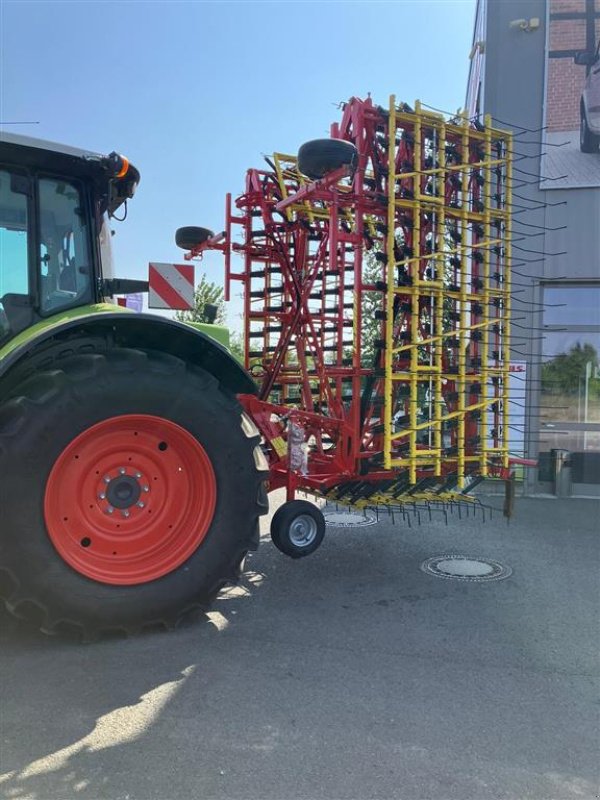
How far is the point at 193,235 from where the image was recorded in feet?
18.9

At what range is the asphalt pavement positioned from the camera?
86.5 inches

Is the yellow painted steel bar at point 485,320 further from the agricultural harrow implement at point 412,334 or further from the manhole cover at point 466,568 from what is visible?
the manhole cover at point 466,568

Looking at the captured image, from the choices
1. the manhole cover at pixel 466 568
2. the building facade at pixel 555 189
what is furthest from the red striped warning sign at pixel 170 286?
the building facade at pixel 555 189

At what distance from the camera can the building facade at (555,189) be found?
7.67m

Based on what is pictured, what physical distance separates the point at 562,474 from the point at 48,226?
6.89 m

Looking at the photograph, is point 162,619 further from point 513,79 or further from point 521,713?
point 513,79

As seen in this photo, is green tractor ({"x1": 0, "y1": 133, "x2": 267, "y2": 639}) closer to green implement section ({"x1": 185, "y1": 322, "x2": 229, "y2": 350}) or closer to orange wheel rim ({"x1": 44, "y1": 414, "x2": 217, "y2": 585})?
orange wheel rim ({"x1": 44, "y1": 414, "x2": 217, "y2": 585})

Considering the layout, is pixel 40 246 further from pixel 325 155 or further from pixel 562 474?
pixel 562 474

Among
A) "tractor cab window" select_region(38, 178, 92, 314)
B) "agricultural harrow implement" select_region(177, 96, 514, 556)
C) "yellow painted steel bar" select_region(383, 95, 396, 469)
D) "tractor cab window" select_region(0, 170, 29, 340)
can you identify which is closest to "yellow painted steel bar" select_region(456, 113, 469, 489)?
"agricultural harrow implement" select_region(177, 96, 514, 556)

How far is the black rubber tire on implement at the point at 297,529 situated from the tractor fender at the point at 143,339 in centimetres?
→ 89

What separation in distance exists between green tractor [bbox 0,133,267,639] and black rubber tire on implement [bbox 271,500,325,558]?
65cm

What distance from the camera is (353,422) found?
4.55 m

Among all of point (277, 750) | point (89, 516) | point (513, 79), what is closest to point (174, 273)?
point (89, 516)

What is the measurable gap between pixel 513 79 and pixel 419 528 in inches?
234
